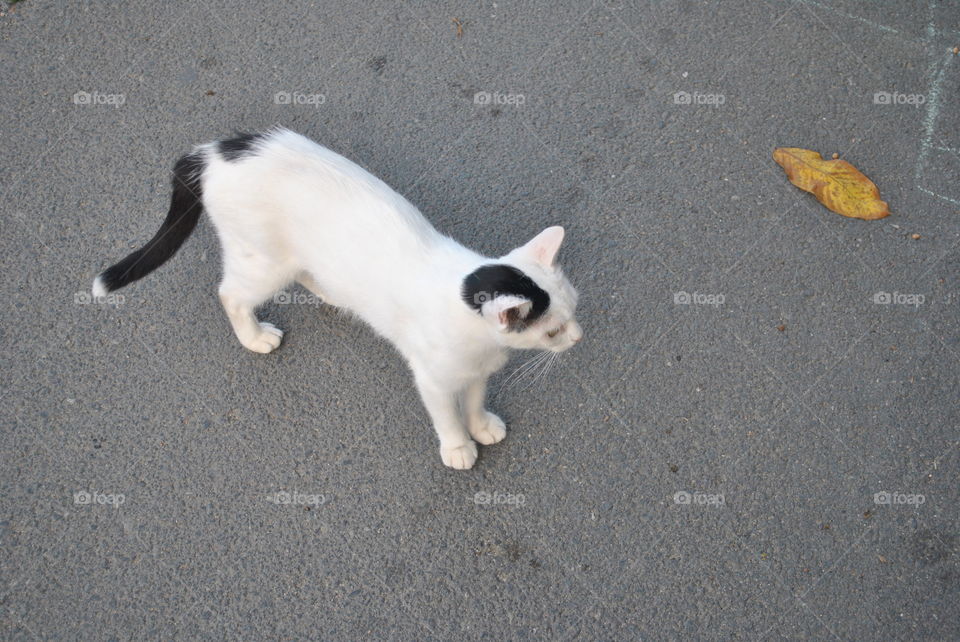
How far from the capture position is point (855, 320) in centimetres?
294

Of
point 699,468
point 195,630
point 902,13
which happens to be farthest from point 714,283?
point 195,630

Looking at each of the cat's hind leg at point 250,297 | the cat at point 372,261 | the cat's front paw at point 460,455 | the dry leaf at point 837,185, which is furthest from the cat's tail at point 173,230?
the dry leaf at point 837,185

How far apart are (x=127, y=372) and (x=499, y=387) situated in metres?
1.63

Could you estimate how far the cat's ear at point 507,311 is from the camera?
5.93 feet

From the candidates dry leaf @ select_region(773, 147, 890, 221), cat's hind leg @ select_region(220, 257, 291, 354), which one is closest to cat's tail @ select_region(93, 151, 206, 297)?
cat's hind leg @ select_region(220, 257, 291, 354)

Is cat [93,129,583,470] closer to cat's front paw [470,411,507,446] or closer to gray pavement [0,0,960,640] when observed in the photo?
cat's front paw [470,411,507,446]

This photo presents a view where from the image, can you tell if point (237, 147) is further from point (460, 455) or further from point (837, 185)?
point (837, 185)

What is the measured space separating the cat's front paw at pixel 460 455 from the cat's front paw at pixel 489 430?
6 cm

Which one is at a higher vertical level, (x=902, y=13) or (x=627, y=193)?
(x=902, y=13)

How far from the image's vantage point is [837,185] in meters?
3.17

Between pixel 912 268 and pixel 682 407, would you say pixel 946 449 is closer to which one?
pixel 912 268

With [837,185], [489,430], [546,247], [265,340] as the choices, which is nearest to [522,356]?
[489,430]

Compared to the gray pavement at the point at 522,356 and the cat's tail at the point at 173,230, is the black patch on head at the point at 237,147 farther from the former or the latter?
the gray pavement at the point at 522,356

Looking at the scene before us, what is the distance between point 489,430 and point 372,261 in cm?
88
